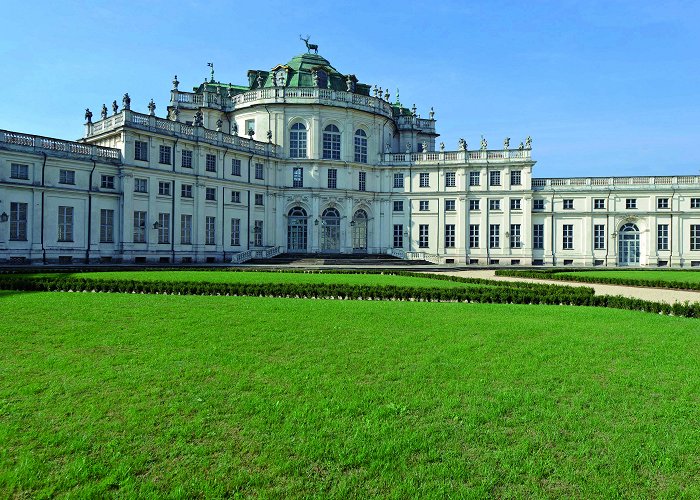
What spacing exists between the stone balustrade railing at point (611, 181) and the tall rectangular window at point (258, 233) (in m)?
30.1

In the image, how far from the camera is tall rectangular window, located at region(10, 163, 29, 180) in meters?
35.9

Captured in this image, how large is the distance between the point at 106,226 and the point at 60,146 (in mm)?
6909

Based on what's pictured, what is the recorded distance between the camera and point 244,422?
5.88m

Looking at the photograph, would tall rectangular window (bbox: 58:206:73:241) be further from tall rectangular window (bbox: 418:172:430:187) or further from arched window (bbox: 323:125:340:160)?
tall rectangular window (bbox: 418:172:430:187)

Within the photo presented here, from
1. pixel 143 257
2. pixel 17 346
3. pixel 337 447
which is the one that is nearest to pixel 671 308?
pixel 337 447

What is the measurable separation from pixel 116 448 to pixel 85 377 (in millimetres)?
2618

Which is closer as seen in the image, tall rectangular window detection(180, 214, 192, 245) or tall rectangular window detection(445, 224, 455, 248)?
tall rectangular window detection(180, 214, 192, 245)

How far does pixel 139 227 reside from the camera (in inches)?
1689

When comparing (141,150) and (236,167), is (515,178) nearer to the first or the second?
(236,167)

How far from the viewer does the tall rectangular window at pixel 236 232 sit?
1982 inches

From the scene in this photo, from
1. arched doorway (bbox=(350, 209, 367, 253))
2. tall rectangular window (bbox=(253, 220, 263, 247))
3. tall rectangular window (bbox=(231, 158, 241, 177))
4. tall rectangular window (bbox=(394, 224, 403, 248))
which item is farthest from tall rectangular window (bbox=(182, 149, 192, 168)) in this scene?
tall rectangular window (bbox=(394, 224, 403, 248))

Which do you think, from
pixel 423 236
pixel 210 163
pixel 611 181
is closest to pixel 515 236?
pixel 423 236

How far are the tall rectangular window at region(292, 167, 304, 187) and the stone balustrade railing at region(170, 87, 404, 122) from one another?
280 inches

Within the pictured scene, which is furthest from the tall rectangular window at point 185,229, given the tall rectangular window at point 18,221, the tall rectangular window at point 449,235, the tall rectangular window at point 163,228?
the tall rectangular window at point 449,235
